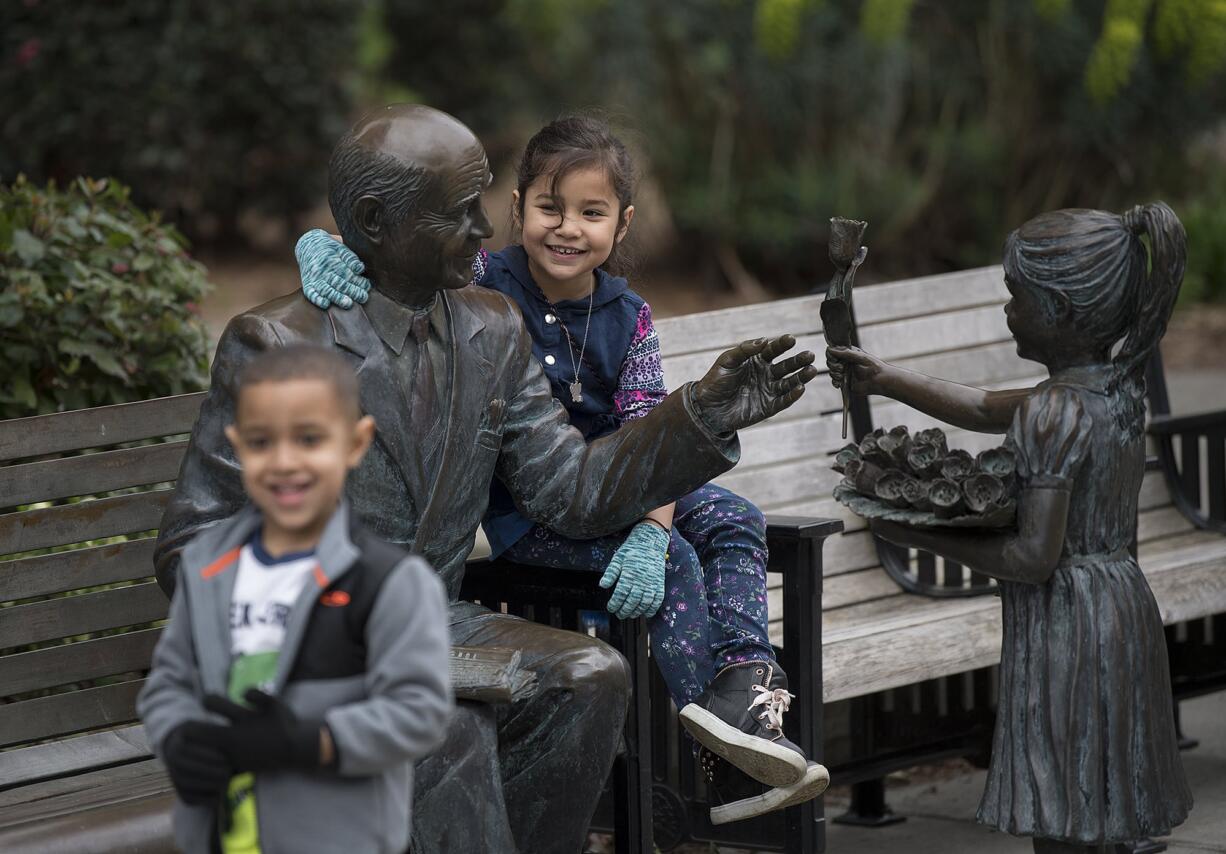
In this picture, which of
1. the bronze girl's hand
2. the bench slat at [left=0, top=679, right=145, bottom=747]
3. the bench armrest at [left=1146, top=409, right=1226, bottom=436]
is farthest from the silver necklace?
the bench armrest at [left=1146, top=409, right=1226, bottom=436]

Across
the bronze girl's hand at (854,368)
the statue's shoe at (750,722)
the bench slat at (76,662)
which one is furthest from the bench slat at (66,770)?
the bronze girl's hand at (854,368)

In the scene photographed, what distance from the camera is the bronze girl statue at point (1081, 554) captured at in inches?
142

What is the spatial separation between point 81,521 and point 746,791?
1441 mm

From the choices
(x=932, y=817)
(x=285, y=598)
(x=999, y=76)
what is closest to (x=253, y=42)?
(x=999, y=76)

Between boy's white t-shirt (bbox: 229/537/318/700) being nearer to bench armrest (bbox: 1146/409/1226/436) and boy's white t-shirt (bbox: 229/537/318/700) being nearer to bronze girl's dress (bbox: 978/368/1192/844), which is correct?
bronze girl's dress (bbox: 978/368/1192/844)

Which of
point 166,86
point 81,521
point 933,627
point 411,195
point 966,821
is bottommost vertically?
point 966,821

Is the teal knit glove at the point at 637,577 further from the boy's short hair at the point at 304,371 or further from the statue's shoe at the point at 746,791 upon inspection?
the boy's short hair at the point at 304,371

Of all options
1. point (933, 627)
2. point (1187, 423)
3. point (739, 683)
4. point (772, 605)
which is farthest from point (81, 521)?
point (1187, 423)

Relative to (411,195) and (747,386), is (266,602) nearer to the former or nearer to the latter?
(411,195)

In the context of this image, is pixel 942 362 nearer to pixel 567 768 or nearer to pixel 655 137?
pixel 567 768

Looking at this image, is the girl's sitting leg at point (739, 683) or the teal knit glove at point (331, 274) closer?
the teal knit glove at point (331, 274)

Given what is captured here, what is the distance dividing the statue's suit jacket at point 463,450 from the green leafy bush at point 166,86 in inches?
330

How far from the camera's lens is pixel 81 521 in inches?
151

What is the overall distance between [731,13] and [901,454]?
7622 mm
